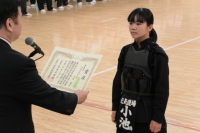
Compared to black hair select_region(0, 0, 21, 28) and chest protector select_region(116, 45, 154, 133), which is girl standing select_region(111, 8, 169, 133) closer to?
chest protector select_region(116, 45, 154, 133)

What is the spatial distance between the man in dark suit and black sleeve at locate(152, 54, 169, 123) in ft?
2.84

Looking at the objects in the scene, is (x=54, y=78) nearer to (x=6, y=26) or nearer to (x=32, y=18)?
(x=6, y=26)

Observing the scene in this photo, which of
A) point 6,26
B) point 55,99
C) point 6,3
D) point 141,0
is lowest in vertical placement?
point 141,0

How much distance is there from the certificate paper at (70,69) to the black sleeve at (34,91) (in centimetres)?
27

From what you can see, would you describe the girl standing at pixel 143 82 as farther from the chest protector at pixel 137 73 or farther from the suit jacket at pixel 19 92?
the suit jacket at pixel 19 92

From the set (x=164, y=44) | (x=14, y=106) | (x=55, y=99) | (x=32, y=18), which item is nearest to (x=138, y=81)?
(x=55, y=99)

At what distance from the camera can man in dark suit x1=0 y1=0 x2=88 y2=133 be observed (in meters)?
1.66

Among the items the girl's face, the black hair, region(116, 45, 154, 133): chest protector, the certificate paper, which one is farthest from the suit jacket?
the girl's face

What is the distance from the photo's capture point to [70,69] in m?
2.19

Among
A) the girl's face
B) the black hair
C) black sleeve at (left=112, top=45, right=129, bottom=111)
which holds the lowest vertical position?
black sleeve at (left=112, top=45, right=129, bottom=111)

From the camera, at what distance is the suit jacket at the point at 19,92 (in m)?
1.66

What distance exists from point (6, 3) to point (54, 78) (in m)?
0.70

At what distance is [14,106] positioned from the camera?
5.69ft

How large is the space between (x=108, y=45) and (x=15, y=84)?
227 inches
